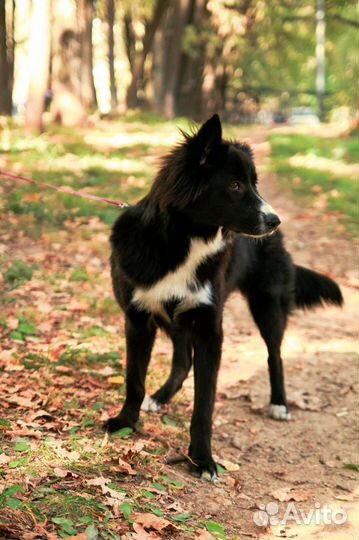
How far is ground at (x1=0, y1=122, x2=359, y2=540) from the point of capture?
3.47 meters

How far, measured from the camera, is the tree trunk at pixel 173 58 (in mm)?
25188

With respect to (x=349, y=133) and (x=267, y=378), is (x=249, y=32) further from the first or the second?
(x=267, y=378)

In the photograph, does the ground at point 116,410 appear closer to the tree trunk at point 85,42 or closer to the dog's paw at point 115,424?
the dog's paw at point 115,424

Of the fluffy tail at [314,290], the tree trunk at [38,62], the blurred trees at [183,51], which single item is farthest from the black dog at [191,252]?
the blurred trees at [183,51]

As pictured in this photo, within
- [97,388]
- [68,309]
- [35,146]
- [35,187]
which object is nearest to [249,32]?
[35,146]

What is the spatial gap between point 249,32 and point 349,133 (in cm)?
761

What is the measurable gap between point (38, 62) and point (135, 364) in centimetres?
1106

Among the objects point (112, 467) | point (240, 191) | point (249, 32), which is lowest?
point (112, 467)

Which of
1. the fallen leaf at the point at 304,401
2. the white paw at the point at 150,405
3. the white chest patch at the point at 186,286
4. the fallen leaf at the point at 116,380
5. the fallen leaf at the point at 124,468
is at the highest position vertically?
the white chest patch at the point at 186,286

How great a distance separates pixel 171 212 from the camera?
4305 mm

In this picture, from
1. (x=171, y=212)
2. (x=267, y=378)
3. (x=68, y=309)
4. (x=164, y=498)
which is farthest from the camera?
(x=68, y=309)

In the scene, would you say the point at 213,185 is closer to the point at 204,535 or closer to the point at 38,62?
the point at 204,535

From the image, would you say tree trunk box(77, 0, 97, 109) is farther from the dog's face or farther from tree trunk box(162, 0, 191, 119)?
the dog's face

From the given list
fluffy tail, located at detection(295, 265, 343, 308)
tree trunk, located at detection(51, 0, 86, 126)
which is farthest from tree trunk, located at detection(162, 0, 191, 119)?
fluffy tail, located at detection(295, 265, 343, 308)
